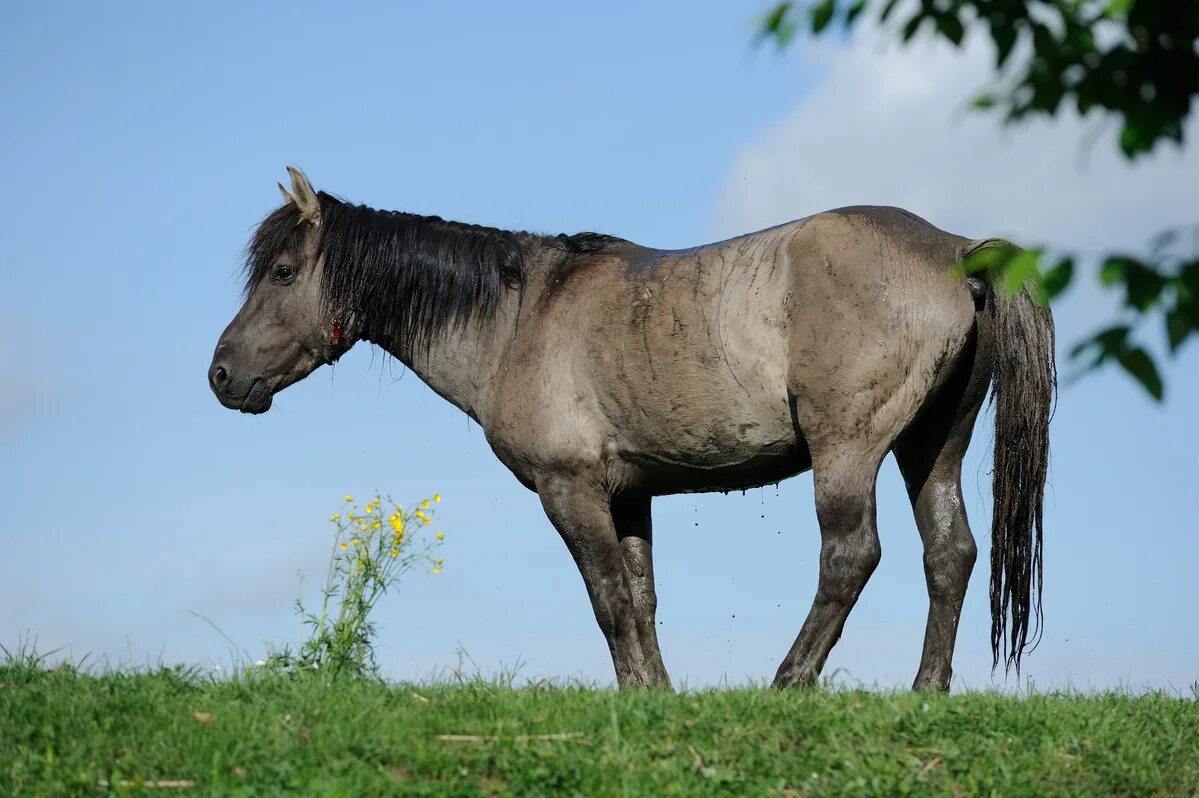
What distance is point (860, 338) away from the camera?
7.06 meters

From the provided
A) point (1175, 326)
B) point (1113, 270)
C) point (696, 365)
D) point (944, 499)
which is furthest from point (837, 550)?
point (1113, 270)

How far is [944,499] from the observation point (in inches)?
301

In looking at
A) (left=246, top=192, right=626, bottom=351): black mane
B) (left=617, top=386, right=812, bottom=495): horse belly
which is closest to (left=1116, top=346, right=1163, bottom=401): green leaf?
(left=617, top=386, right=812, bottom=495): horse belly

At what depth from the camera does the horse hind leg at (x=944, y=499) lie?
295 inches

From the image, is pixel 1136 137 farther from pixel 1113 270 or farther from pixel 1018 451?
pixel 1018 451

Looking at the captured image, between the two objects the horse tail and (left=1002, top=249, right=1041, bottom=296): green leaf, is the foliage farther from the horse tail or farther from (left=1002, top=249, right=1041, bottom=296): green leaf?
the horse tail

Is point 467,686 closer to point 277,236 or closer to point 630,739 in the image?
point 630,739

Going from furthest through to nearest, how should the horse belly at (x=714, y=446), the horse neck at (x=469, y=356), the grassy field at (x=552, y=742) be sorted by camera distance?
the horse neck at (x=469, y=356), the horse belly at (x=714, y=446), the grassy field at (x=552, y=742)

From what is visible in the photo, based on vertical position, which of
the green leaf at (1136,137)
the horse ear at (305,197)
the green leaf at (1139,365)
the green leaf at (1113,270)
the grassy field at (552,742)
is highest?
the horse ear at (305,197)

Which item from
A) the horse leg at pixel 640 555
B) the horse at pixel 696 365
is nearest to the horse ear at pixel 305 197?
the horse at pixel 696 365

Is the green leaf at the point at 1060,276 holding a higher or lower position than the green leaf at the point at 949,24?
lower

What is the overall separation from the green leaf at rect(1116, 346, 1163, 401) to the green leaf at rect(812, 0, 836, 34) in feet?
4.27

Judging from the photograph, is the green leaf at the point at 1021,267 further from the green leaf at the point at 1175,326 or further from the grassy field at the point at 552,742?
the grassy field at the point at 552,742

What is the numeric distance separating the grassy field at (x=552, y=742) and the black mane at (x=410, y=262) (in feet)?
9.30
